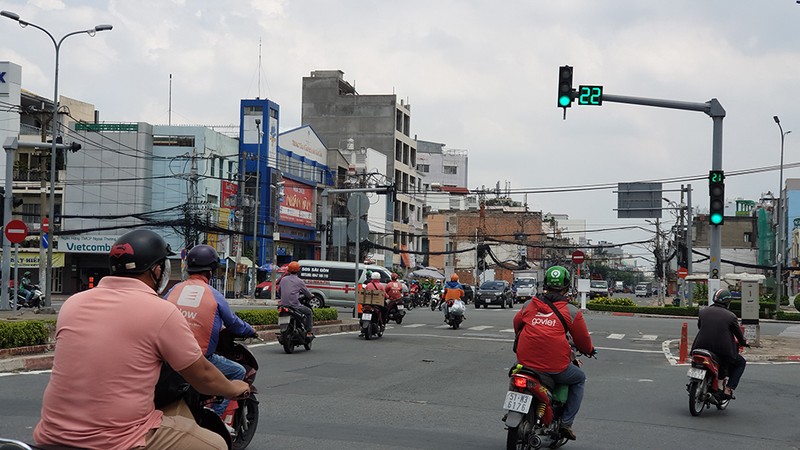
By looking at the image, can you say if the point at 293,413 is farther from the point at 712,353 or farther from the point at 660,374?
the point at 660,374

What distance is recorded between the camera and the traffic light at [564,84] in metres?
19.9

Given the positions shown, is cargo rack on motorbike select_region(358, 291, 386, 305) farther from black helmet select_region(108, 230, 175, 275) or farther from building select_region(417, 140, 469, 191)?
building select_region(417, 140, 469, 191)

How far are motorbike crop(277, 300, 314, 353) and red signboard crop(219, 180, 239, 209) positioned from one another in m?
39.5

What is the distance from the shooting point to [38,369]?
44.5ft

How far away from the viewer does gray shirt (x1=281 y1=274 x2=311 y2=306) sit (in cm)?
1670

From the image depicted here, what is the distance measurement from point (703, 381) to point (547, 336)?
→ 3.89 meters

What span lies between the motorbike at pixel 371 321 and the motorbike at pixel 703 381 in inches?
428

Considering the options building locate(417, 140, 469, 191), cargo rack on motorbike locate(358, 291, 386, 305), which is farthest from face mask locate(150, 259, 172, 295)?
building locate(417, 140, 469, 191)

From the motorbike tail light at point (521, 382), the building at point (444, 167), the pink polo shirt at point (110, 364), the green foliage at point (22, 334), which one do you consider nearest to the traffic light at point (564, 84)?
the green foliage at point (22, 334)

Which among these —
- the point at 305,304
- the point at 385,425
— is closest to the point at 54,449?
the point at 385,425

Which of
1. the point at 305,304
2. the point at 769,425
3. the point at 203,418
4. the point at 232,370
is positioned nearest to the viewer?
the point at 203,418

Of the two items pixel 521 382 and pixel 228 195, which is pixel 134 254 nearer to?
pixel 521 382

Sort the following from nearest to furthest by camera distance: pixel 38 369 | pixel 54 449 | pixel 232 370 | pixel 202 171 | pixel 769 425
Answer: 1. pixel 54 449
2. pixel 232 370
3. pixel 769 425
4. pixel 38 369
5. pixel 202 171

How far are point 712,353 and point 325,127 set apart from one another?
2954 inches
